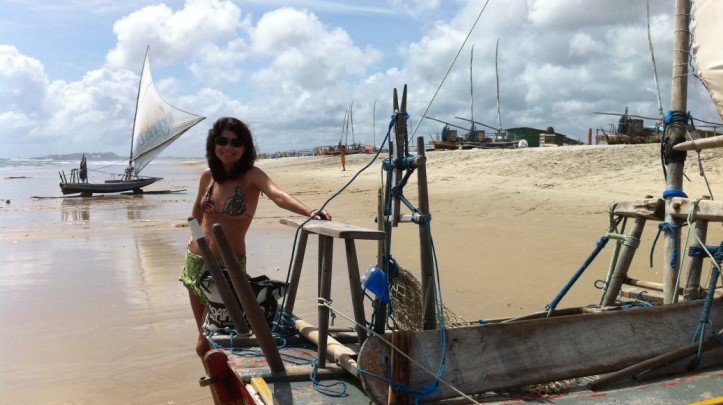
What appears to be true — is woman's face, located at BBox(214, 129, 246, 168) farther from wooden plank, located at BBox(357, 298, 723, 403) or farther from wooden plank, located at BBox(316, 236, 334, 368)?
wooden plank, located at BBox(357, 298, 723, 403)

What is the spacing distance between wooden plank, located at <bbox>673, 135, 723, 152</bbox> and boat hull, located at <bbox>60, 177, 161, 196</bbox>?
1016 inches

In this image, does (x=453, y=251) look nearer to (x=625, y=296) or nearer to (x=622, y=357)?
(x=625, y=296)

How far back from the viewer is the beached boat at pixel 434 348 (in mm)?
2828

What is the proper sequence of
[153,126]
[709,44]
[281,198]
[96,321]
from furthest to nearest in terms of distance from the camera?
[153,126] → [96,321] → [709,44] → [281,198]

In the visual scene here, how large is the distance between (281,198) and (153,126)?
99.6ft

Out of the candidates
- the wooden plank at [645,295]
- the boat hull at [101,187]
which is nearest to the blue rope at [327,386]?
the wooden plank at [645,295]

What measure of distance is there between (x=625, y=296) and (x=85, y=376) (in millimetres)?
4173

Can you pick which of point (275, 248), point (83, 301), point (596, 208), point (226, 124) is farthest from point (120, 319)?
point (596, 208)

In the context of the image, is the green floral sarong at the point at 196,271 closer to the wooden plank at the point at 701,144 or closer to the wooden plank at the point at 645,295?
the wooden plank at the point at 701,144

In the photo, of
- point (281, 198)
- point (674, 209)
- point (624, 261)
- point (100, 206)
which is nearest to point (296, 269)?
point (281, 198)

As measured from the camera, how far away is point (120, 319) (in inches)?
249

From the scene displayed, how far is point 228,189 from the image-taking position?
3.78m

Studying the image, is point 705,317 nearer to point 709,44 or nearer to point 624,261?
point 624,261

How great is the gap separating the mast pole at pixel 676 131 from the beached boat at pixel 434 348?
0.22 m
